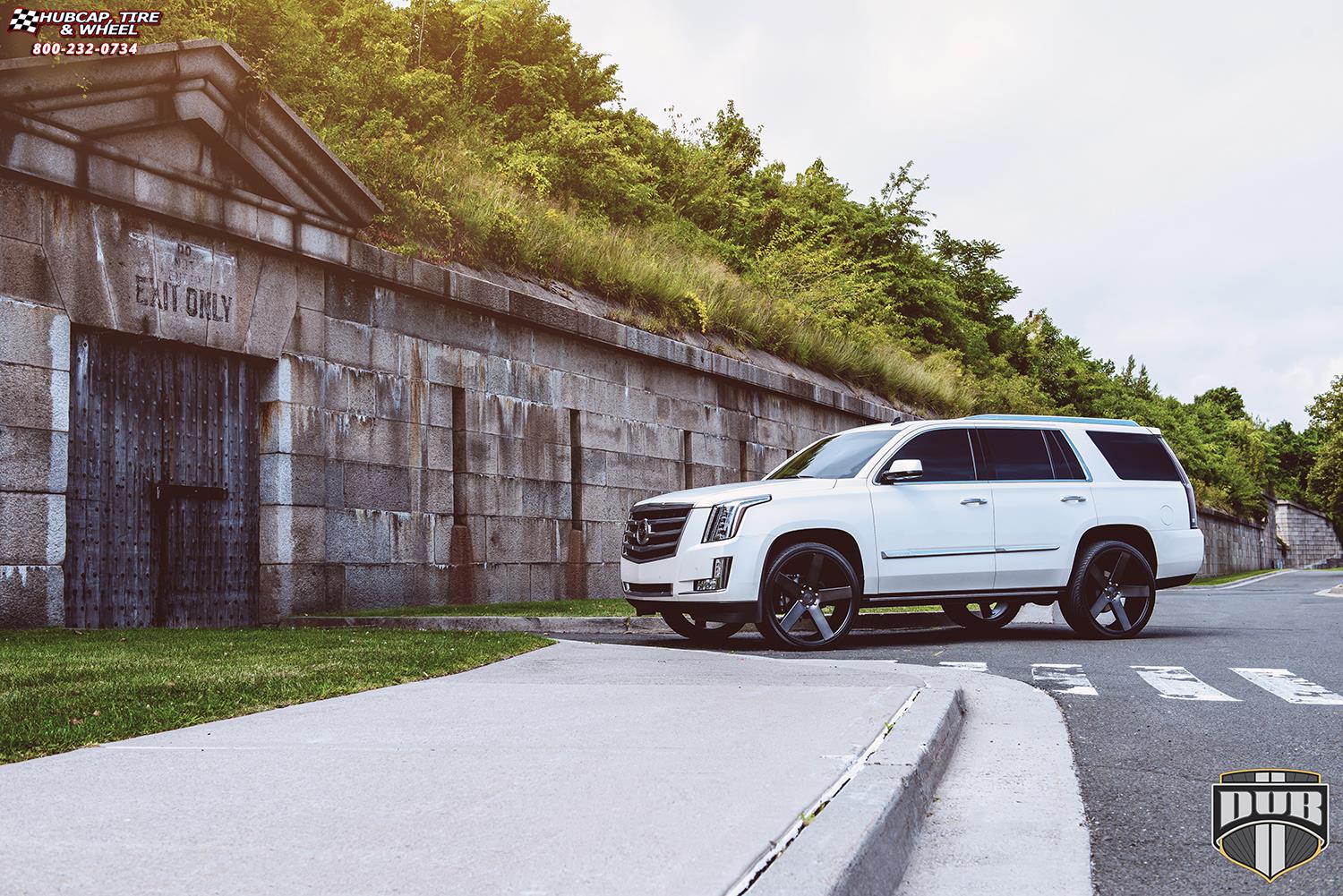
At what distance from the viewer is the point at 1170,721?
6.60 meters

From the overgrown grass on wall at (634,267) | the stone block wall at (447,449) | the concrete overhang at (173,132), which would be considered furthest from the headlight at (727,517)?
the overgrown grass on wall at (634,267)

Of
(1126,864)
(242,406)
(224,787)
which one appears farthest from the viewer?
(242,406)

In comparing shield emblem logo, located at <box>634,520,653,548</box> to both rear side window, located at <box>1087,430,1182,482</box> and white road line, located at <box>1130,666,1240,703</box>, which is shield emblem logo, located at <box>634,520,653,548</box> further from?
rear side window, located at <box>1087,430,1182,482</box>

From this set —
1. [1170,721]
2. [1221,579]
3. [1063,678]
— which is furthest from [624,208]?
[1221,579]

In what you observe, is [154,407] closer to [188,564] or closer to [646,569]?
[188,564]

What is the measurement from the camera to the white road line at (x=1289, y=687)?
745cm

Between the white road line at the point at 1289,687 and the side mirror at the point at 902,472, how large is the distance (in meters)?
2.93

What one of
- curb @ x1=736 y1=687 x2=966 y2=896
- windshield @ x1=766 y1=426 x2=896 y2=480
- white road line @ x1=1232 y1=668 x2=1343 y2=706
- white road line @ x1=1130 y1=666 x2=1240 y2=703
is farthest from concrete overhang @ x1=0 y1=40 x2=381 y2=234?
white road line @ x1=1232 y1=668 x2=1343 y2=706

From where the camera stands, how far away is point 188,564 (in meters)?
11.7

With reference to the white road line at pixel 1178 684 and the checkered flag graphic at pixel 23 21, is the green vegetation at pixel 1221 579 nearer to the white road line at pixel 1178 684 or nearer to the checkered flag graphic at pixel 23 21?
the white road line at pixel 1178 684

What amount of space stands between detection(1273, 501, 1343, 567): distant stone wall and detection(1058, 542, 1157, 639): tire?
9382 centimetres

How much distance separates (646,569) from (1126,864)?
24.1 ft

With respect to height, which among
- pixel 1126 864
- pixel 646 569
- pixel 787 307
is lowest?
pixel 1126 864

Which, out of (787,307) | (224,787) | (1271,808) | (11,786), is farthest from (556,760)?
(787,307)
